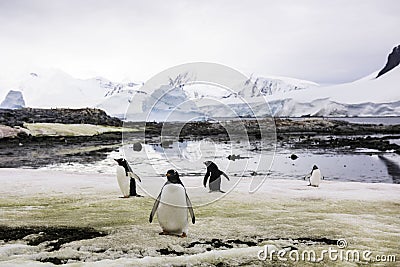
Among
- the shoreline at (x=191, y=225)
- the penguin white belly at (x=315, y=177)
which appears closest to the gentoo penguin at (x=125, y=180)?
the shoreline at (x=191, y=225)

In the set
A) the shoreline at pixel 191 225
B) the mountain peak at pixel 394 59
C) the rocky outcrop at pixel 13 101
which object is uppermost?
the mountain peak at pixel 394 59

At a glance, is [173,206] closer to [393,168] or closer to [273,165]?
[273,165]

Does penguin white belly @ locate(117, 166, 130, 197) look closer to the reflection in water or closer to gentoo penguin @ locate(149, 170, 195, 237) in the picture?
gentoo penguin @ locate(149, 170, 195, 237)

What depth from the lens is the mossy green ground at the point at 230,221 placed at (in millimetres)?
4832

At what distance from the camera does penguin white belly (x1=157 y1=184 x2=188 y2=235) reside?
5133 mm

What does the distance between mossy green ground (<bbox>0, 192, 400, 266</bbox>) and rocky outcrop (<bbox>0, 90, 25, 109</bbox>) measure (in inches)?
3585

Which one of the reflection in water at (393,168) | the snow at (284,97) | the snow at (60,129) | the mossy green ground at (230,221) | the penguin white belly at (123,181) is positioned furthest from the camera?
the snow at (284,97)

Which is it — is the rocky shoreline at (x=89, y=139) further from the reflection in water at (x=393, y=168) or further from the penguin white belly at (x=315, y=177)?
the reflection in water at (x=393, y=168)

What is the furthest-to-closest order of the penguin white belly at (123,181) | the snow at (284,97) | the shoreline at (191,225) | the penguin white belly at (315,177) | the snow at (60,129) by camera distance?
1. the snow at (284,97)
2. the snow at (60,129)
3. the penguin white belly at (315,177)
4. the penguin white belly at (123,181)
5. the shoreline at (191,225)

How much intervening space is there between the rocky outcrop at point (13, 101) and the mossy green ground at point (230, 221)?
9106 centimetres

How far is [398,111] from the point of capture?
7775 centimetres

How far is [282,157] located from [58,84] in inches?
3494

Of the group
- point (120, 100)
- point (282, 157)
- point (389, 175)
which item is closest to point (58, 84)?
point (120, 100)

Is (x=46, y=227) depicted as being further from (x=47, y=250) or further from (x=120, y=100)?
(x=120, y=100)
